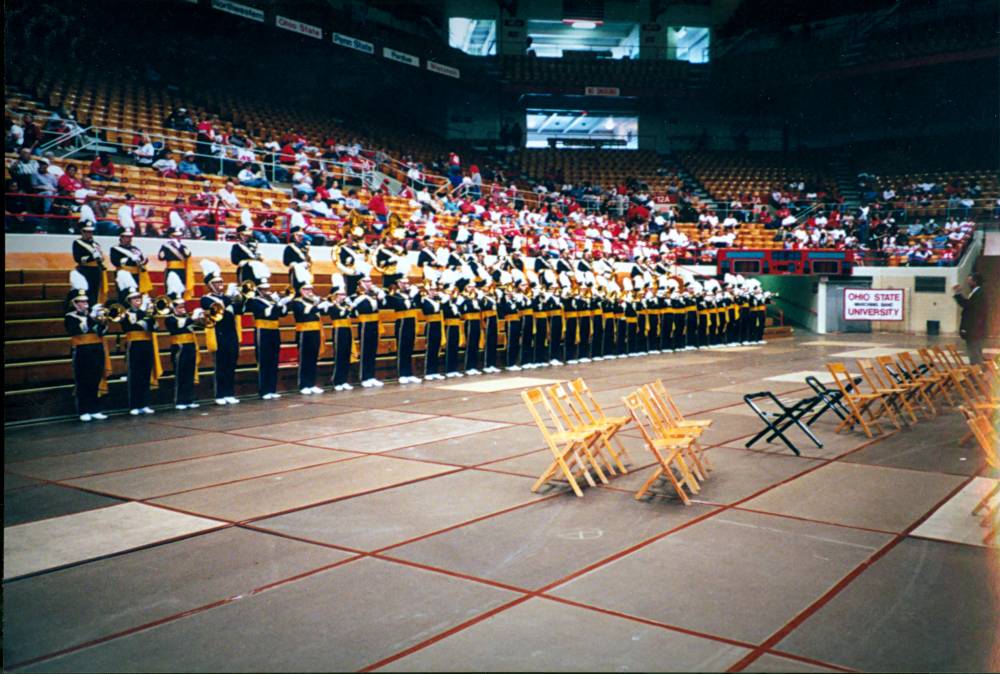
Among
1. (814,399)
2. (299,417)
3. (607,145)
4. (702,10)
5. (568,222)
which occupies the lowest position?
(299,417)

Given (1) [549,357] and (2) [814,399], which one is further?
(1) [549,357]

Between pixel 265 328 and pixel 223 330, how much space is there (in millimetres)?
676

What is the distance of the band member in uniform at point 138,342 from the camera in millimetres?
10359

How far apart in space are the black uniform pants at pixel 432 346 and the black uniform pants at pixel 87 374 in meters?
5.84

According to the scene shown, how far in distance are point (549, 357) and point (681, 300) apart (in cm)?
571

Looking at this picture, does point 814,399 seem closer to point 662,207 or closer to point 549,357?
point 549,357

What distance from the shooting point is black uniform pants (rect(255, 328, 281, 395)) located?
38.9ft

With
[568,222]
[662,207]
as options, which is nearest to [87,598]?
[568,222]

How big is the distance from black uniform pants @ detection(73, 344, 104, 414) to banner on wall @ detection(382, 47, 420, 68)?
22.7 m

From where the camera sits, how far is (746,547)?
4973mm

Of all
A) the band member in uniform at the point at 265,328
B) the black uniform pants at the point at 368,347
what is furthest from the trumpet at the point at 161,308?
the black uniform pants at the point at 368,347

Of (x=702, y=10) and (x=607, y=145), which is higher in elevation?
(x=702, y=10)

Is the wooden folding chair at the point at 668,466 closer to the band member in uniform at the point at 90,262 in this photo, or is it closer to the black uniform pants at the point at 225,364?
the black uniform pants at the point at 225,364

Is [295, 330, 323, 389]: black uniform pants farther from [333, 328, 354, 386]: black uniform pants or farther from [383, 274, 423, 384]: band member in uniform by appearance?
[383, 274, 423, 384]: band member in uniform
